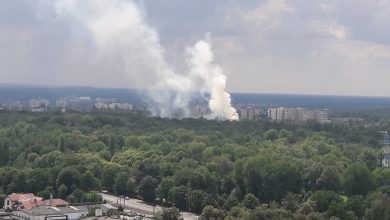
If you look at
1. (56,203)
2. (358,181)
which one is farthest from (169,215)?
(358,181)

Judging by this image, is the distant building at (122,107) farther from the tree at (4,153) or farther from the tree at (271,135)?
the tree at (4,153)

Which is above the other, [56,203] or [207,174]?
[207,174]

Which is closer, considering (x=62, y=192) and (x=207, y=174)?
(x=62, y=192)

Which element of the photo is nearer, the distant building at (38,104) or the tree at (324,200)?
the tree at (324,200)

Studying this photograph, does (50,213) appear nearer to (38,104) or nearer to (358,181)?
(358,181)

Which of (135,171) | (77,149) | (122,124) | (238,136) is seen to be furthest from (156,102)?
(135,171)

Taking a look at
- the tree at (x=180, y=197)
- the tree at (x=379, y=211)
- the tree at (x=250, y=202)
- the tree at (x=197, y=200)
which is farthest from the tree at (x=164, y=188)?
the tree at (x=379, y=211)

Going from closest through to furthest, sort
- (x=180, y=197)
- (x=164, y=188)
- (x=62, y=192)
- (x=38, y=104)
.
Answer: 1. (x=180, y=197)
2. (x=62, y=192)
3. (x=164, y=188)
4. (x=38, y=104)
